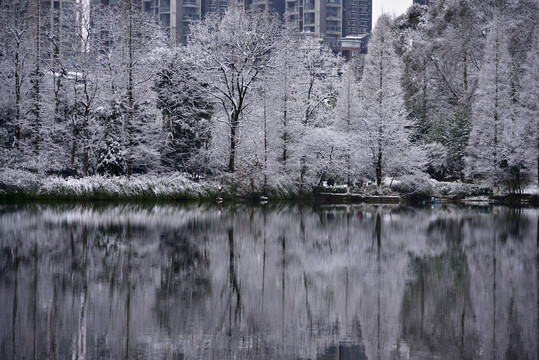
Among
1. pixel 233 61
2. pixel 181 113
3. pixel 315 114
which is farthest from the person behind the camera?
pixel 315 114

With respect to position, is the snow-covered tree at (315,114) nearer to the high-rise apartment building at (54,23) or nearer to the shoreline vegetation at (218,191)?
the shoreline vegetation at (218,191)

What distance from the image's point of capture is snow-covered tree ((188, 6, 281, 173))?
121 ft

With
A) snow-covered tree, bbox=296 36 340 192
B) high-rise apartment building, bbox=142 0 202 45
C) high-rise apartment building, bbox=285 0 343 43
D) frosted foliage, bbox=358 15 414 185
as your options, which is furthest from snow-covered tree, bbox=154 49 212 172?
high-rise apartment building, bbox=285 0 343 43

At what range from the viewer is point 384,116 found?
39125mm

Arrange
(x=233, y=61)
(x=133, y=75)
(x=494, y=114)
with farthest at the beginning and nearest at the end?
(x=494, y=114) < (x=233, y=61) < (x=133, y=75)

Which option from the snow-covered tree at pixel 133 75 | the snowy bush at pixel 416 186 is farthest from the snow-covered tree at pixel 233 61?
the snowy bush at pixel 416 186

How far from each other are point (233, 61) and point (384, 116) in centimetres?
979

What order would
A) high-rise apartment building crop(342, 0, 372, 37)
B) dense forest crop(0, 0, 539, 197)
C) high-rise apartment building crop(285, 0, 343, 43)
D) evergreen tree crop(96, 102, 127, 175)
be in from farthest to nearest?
high-rise apartment building crop(342, 0, 372, 37), high-rise apartment building crop(285, 0, 343, 43), dense forest crop(0, 0, 539, 197), evergreen tree crop(96, 102, 127, 175)

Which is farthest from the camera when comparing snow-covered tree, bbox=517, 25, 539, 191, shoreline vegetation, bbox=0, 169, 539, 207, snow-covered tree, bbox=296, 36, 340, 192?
snow-covered tree, bbox=296, 36, 340, 192

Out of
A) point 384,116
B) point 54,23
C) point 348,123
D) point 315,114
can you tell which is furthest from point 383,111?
point 54,23

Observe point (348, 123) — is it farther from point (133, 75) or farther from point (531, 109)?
point (133, 75)

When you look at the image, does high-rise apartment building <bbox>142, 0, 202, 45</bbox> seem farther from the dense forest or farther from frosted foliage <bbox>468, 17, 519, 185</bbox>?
frosted foliage <bbox>468, 17, 519, 185</bbox>

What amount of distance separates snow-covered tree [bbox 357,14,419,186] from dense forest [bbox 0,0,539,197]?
0.09 metres

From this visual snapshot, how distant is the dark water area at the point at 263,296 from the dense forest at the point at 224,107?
70.7 ft
